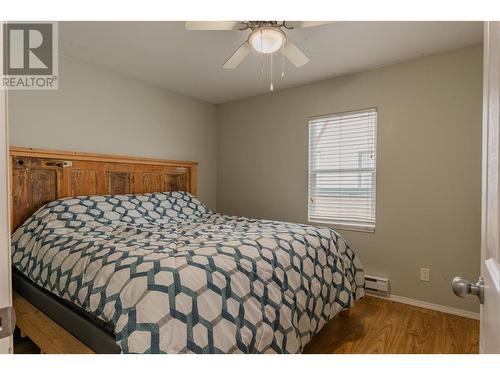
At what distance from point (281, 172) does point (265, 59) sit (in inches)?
52.1

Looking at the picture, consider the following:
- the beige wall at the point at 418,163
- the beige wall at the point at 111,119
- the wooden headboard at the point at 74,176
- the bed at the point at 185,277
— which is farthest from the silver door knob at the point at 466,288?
the beige wall at the point at 111,119

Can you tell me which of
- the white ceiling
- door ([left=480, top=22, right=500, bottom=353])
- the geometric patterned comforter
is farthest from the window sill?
door ([left=480, top=22, right=500, bottom=353])

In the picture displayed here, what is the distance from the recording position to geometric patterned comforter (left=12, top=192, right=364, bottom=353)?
109cm

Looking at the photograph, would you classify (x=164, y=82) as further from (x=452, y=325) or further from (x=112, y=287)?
(x=452, y=325)

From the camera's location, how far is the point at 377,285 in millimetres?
2650

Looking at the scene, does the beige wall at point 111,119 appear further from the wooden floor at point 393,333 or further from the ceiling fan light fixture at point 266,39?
the ceiling fan light fixture at point 266,39

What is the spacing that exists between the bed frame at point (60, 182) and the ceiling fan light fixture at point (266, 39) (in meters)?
1.58

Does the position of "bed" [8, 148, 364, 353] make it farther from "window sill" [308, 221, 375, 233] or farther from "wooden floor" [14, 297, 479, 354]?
"window sill" [308, 221, 375, 233]

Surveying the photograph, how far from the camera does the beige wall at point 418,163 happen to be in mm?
2250

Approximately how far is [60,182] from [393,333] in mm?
2992

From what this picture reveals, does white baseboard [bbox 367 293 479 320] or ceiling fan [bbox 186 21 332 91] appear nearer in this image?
ceiling fan [bbox 186 21 332 91]

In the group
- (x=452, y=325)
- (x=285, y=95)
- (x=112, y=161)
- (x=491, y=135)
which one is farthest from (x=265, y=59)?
A: (x=452, y=325)

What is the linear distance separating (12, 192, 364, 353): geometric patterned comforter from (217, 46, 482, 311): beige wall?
2.22 feet

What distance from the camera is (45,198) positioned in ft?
7.39
